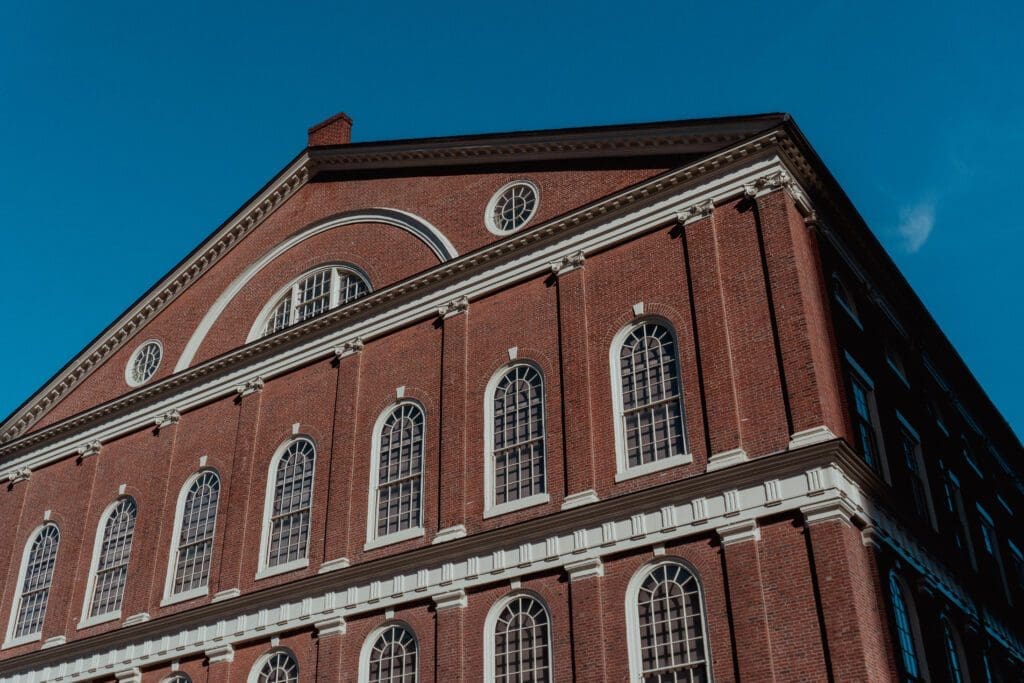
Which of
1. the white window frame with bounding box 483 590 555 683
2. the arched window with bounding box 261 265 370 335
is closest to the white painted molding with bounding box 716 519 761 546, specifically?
the white window frame with bounding box 483 590 555 683

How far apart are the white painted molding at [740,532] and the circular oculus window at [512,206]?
33.3 feet

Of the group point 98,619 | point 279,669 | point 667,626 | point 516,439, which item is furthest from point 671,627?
point 98,619

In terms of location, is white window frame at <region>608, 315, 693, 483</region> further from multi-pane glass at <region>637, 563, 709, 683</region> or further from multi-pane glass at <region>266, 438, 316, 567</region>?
multi-pane glass at <region>266, 438, 316, 567</region>

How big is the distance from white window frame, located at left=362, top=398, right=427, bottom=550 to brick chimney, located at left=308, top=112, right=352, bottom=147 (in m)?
11.0

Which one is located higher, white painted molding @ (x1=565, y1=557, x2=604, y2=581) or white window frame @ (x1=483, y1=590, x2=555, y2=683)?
white painted molding @ (x1=565, y1=557, x2=604, y2=581)

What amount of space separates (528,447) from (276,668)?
7973mm

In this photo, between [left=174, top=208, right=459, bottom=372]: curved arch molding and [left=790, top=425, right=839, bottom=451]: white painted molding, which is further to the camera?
[left=174, top=208, right=459, bottom=372]: curved arch molding

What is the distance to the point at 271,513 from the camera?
2925cm

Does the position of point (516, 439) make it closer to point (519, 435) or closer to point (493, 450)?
point (519, 435)

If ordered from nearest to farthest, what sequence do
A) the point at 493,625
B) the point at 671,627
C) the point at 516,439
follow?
the point at 671,627, the point at 493,625, the point at 516,439

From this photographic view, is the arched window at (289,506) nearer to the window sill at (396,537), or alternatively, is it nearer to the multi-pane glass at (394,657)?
the window sill at (396,537)

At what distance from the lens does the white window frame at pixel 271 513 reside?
27.9 m

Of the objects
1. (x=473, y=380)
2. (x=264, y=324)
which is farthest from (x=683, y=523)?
(x=264, y=324)

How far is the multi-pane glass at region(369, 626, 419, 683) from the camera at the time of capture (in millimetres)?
24516
